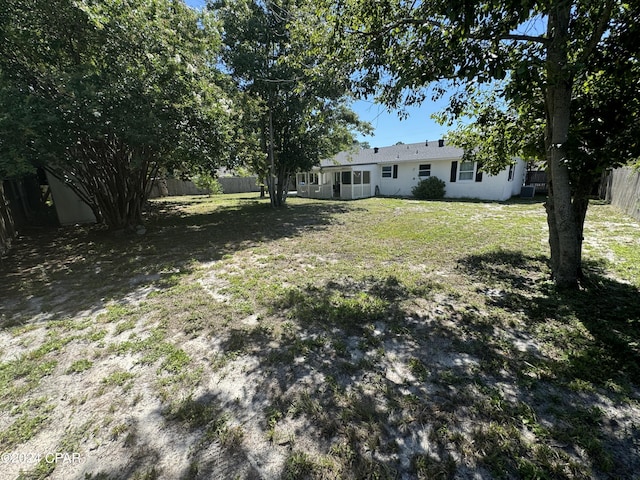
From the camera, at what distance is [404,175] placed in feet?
59.7

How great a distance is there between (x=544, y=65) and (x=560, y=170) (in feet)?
5.50

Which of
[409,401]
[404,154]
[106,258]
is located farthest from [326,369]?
[404,154]

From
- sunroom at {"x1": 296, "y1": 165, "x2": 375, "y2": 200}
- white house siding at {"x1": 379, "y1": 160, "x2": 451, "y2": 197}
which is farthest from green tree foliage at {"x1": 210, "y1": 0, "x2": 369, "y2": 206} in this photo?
white house siding at {"x1": 379, "y1": 160, "x2": 451, "y2": 197}

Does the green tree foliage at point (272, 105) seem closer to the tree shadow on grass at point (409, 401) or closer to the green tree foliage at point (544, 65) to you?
the green tree foliage at point (544, 65)

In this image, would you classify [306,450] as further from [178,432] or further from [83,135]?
[83,135]

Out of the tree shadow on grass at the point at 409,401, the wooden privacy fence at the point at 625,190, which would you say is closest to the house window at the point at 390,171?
the wooden privacy fence at the point at 625,190

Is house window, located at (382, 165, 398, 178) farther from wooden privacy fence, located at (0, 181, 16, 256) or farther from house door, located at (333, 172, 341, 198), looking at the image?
wooden privacy fence, located at (0, 181, 16, 256)

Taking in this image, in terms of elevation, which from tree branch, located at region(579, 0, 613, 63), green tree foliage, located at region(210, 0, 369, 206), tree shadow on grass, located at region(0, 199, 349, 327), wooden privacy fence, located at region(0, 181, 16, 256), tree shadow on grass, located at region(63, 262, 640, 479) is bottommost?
tree shadow on grass, located at region(63, 262, 640, 479)

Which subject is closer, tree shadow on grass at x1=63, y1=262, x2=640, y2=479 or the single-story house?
tree shadow on grass at x1=63, y1=262, x2=640, y2=479

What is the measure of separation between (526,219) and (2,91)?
1318 cm

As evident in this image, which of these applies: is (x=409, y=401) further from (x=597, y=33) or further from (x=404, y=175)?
(x=404, y=175)

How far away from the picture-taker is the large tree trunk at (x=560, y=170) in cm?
311

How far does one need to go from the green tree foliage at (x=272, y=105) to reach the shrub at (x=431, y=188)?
4.79 metres

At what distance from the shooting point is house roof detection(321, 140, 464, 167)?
639 inches
